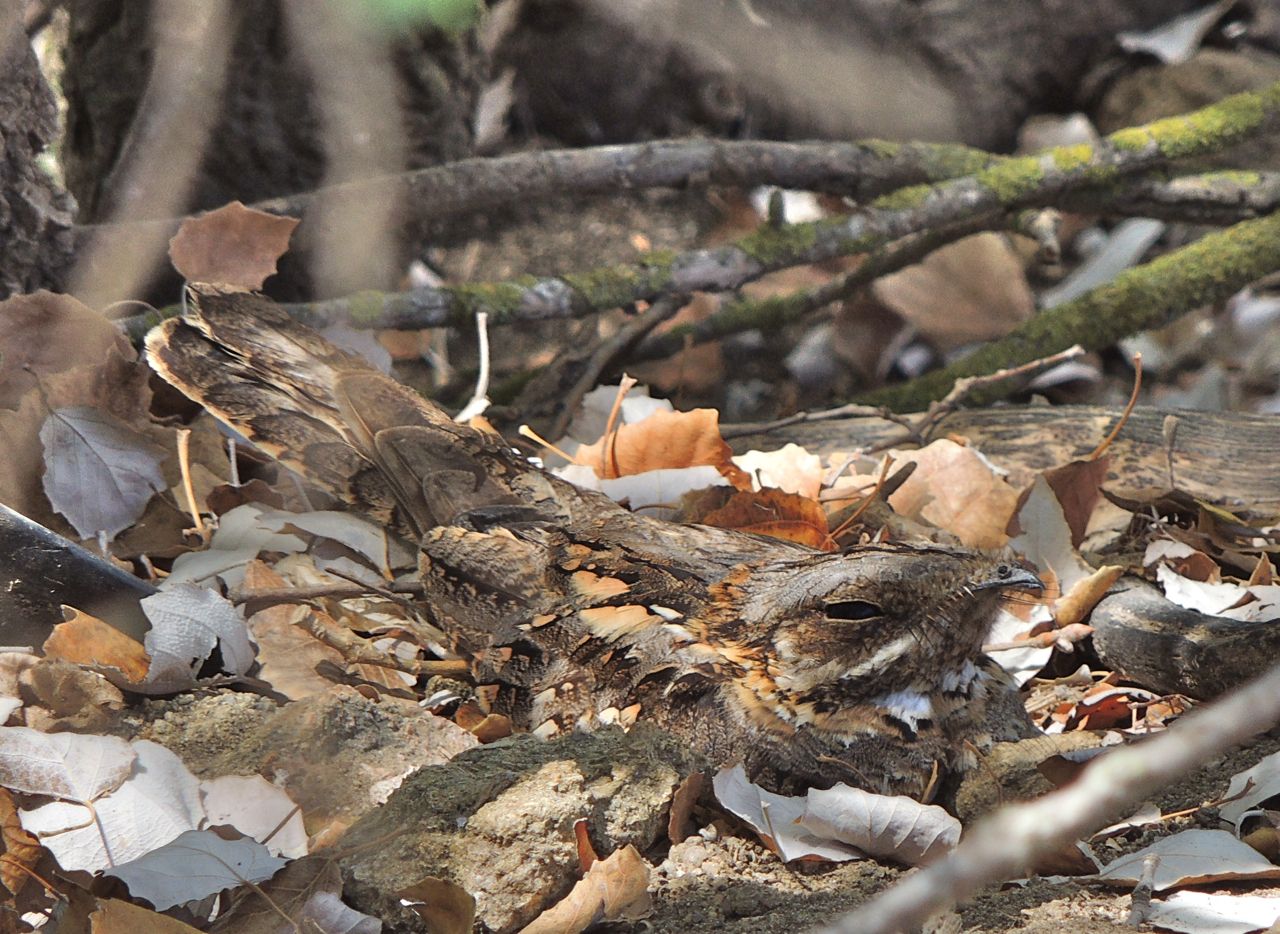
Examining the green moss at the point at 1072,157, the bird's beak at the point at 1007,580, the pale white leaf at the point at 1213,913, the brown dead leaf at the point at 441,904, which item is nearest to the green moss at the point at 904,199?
the green moss at the point at 1072,157

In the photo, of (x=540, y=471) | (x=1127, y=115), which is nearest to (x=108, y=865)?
(x=540, y=471)

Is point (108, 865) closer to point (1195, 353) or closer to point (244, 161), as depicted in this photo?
point (244, 161)

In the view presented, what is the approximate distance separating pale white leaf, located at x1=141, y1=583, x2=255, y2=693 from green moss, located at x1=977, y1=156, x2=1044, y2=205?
2.60 meters

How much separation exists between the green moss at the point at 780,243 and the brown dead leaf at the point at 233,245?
4.31ft

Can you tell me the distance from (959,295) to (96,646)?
3.78m

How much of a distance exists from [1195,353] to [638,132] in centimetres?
292

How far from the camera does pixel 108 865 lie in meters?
1.30

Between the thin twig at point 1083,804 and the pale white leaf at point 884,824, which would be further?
the pale white leaf at point 884,824

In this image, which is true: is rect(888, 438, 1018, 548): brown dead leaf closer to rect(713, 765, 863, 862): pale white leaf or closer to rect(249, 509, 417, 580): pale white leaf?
rect(713, 765, 863, 862): pale white leaf

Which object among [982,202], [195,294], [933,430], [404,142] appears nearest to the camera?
[195,294]

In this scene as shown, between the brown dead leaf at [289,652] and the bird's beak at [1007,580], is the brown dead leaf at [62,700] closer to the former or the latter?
the brown dead leaf at [289,652]

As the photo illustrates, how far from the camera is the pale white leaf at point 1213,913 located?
1.21 m

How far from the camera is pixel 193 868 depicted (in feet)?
4.07

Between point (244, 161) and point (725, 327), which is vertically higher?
point (244, 161)
